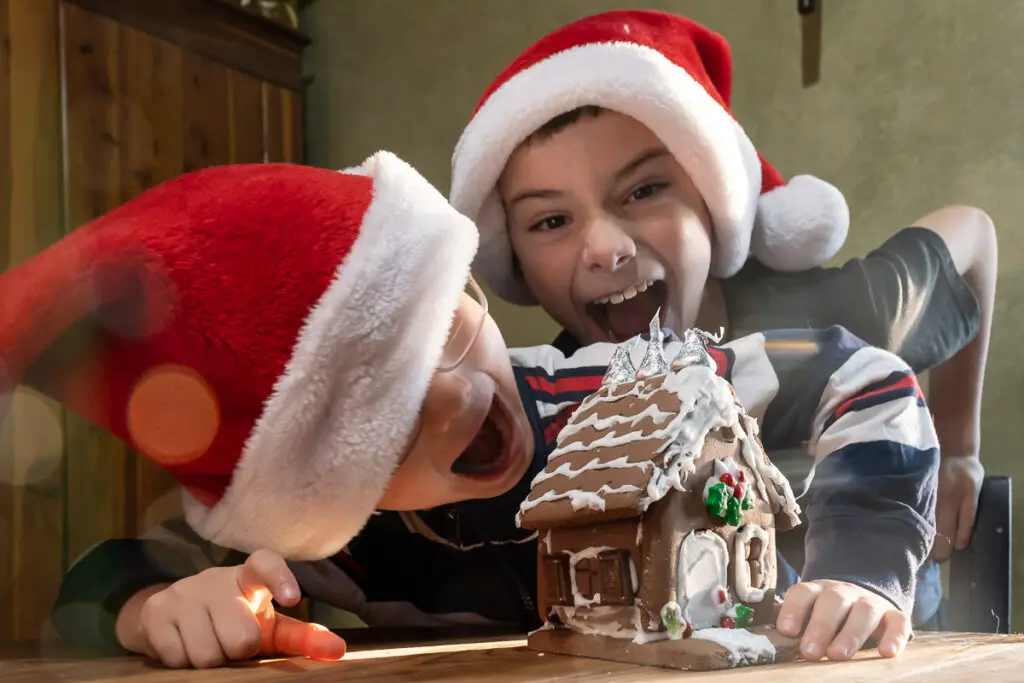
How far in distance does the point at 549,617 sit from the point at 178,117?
612 mm

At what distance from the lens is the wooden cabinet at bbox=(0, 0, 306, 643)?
0.76 meters

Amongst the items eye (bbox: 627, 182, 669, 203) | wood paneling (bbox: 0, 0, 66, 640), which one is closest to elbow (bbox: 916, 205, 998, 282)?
eye (bbox: 627, 182, 669, 203)

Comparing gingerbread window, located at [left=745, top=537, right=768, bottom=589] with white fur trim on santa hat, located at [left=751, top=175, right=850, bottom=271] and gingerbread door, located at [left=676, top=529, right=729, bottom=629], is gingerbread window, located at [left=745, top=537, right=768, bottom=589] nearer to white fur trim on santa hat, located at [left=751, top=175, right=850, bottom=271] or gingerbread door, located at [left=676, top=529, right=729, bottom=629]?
gingerbread door, located at [left=676, top=529, right=729, bottom=629]

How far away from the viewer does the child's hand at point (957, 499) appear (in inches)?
30.9

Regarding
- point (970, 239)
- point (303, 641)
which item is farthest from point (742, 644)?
point (970, 239)

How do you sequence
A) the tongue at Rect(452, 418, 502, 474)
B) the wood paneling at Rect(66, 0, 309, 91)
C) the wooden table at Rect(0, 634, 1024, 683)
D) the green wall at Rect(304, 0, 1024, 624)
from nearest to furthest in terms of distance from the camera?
the wooden table at Rect(0, 634, 1024, 683), the tongue at Rect(452, 418, 502, 474), the green wall at Rect(304, 0, 1024, 624), the wood paneling at Rect(66, 0, 309, 91)

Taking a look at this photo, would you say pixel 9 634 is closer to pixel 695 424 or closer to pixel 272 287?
pixel 272 287

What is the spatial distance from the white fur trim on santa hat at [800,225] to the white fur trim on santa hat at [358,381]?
321 millimetres

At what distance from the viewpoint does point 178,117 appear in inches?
35.7

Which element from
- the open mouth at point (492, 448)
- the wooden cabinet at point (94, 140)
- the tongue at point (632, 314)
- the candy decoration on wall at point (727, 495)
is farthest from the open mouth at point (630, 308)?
the wooden cabinet at point (94, 140)

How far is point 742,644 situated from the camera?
49cm

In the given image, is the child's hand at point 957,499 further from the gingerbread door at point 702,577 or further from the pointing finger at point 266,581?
the pointing finger at point 266,581

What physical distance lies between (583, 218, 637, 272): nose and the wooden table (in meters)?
0.29

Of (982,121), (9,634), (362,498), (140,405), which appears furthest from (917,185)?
(9,634)
